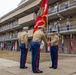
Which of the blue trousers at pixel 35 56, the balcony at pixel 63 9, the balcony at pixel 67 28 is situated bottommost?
the blue trousers at pixel 35 56

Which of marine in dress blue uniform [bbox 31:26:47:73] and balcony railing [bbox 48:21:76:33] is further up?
balcony railing [bbox 48:21:76:33]

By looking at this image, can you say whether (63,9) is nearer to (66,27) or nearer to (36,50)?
(66,27)

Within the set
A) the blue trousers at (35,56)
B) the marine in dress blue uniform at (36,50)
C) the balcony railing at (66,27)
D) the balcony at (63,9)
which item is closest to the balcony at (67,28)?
the balcony railing at (66,27)

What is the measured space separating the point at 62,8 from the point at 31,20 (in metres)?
9.42

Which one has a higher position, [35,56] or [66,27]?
[66,27]

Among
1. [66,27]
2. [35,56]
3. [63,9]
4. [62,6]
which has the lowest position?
[35,56]

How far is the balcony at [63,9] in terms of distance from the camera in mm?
25888

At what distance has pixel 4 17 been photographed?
54156 millimetres

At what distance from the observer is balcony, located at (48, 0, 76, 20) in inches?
1019

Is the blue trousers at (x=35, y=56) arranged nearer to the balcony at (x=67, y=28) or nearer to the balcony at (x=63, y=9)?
the balcony at (x=67, y=28)

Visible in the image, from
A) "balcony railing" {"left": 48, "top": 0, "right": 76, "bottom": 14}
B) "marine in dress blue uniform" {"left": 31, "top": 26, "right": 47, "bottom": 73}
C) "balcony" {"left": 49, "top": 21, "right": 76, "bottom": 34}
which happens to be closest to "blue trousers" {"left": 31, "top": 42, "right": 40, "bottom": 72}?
"marine in dress blue uniform" {"left": 31, "top": 26, "right": 47, "bottom": 73}

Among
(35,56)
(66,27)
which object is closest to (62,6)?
(66,27)

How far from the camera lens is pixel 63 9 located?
1086 inches

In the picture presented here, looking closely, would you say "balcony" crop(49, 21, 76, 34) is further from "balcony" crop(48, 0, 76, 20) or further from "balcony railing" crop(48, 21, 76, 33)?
"balcony" crop(48, 0, 76, 20)
